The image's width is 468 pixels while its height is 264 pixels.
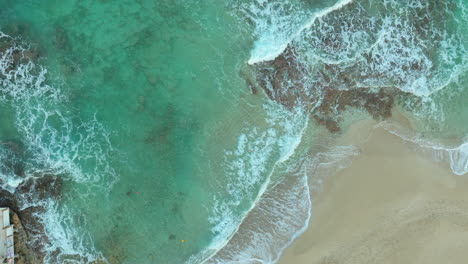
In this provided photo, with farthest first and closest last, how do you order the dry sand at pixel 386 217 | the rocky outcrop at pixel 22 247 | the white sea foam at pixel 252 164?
the rocky outcrop at pixel 22 247
the white sea foam at pixel 252 164
the dry sand at pixel 386 217

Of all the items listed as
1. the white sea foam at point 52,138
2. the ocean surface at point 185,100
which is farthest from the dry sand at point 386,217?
the white sea foam at point 52,138

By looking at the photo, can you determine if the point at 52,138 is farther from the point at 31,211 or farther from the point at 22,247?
the point at 22,247

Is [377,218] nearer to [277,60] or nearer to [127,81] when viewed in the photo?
[277,60]

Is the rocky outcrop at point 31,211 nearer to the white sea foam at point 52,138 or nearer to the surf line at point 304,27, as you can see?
the white sea foam at point 52,138

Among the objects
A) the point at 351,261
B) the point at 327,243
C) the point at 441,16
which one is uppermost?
the point at 441,16

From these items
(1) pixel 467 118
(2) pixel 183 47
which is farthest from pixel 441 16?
(2) pixel 183 47

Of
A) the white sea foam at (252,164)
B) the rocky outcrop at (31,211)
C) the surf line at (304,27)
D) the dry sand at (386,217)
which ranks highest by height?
the rocky outcrop at (31,211)
